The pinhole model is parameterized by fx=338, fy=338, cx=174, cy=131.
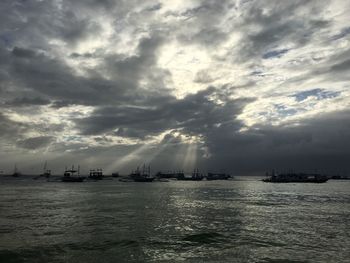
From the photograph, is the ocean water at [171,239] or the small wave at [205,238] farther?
the small wave at [205,238]

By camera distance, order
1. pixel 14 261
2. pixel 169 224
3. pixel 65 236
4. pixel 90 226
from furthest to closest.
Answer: pixel 169 224 → pixel 90 226 → pixel 65 236 → pixel 14 261

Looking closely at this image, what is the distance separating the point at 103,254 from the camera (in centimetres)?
2597

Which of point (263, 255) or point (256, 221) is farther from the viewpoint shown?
point (256, 221)

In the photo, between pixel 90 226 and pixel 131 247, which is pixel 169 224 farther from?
pixel 131 247

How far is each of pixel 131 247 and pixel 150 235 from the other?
5872mm

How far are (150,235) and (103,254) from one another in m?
8.82

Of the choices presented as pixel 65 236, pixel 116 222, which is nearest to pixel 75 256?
pixel 65 236

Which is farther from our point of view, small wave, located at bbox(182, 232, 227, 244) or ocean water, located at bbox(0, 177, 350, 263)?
small wave, located at bbox(182, 232, 227, 244)

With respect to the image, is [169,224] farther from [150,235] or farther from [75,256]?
[75,256]

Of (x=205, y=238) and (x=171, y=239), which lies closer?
(x=171, y=239)

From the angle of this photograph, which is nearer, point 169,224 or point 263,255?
point 263,255

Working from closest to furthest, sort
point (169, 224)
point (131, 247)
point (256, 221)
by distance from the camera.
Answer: point (131, 247), point (169, 224), point (256, 221)

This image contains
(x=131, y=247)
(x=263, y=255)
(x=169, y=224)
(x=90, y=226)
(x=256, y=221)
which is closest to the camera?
(x=263, y=255)

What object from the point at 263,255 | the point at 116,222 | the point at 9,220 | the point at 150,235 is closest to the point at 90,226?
the point at 116,222
